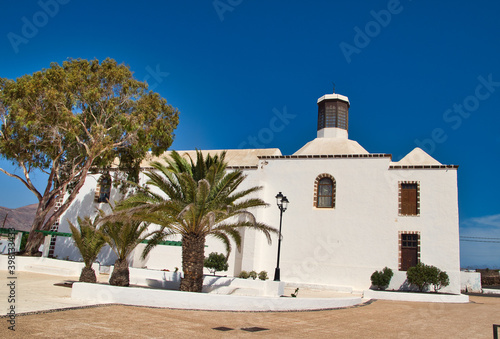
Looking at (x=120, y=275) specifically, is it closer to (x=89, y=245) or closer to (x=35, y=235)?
(x=89, y=245)

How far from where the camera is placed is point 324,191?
21.4m

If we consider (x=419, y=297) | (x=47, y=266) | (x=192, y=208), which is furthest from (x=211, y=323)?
(x=47, y=266)

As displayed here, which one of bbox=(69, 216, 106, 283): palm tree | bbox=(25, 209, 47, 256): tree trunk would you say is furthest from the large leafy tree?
bbox=(69, 216, 106, 283): palm tree

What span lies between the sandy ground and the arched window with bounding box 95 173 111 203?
41.8ft

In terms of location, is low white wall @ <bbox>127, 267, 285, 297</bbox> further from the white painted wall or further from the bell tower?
the bell tower

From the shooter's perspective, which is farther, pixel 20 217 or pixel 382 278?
pixel 20 217

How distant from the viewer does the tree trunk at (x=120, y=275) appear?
12.0 metres

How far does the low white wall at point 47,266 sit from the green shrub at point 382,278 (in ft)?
44.1

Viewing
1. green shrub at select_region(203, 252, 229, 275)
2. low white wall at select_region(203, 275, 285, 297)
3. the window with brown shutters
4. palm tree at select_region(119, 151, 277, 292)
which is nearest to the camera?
palm tree at select_region(119, 151, 277, 292)

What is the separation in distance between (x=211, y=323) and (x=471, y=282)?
2253 cm

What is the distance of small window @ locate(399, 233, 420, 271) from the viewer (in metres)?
19.0

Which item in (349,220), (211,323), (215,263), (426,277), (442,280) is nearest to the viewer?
(211,323)

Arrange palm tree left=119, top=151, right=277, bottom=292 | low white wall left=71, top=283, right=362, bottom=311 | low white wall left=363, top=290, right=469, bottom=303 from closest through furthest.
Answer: low white wall left=71, top=283, right=362, bottom=311
palm tree left=119, top=151, right=277, bottom=292
low white wall left=363, top=290, right=469, bottom=303

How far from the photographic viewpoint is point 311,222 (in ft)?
68.4
